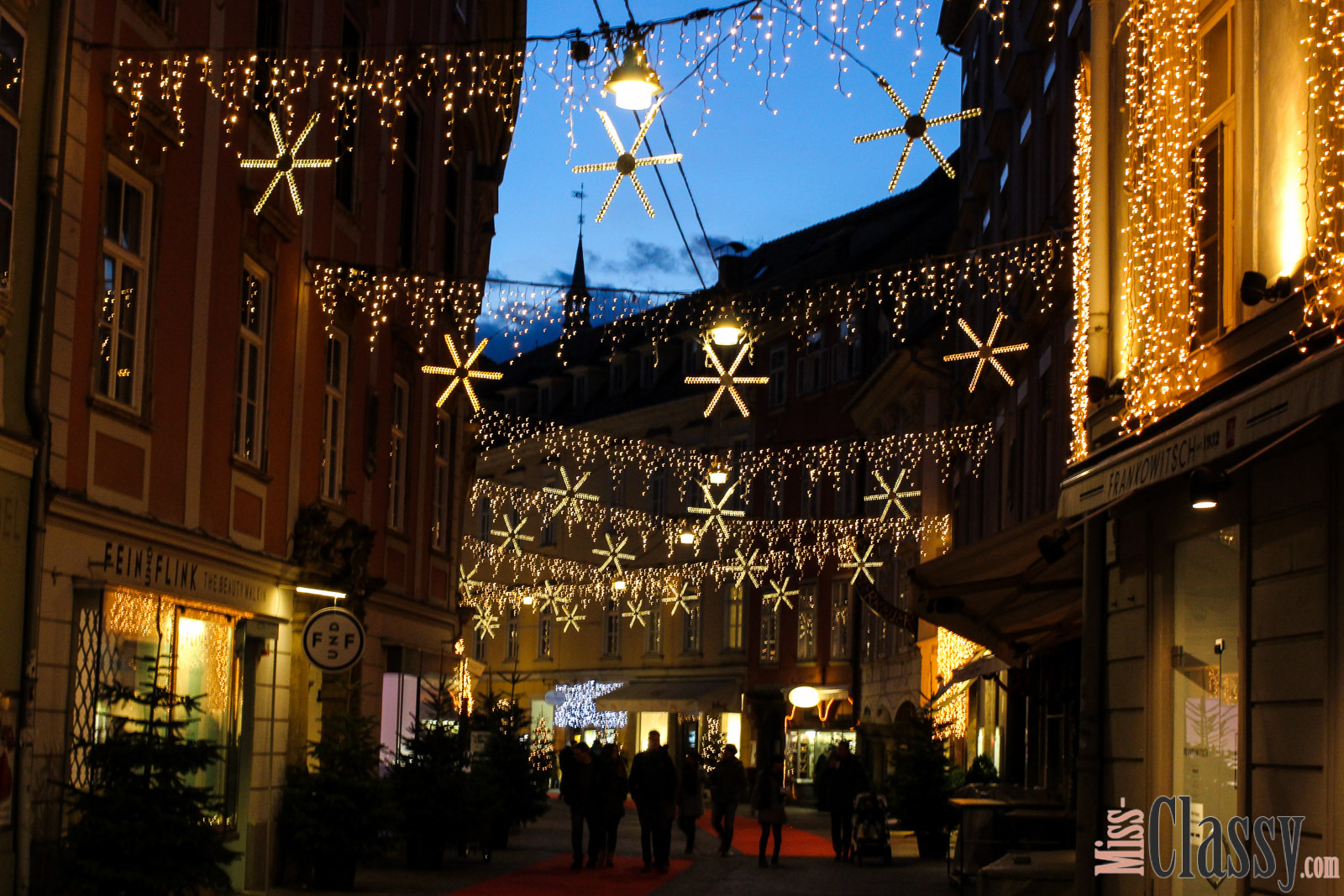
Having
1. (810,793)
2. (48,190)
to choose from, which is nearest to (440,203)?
(48,190)

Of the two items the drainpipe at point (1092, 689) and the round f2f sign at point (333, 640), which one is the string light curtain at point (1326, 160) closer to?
the drainpipe at point (1092, 689)

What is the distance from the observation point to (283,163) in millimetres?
15891

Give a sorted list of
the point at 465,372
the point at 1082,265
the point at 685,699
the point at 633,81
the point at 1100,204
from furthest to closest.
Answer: the point at 685,699
the point at 465,372
the point at 1082,265
the point at 1100,204
the point at 633,81

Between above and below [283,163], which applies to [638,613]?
below

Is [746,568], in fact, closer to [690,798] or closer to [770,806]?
[690,798]

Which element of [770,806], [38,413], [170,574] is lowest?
[770,806]

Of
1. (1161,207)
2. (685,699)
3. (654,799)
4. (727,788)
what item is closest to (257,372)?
(654,799)

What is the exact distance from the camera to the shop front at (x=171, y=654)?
11953 millimetres

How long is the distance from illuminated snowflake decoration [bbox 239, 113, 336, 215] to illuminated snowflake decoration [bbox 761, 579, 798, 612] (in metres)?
34.4

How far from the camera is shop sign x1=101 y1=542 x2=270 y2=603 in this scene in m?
12.8

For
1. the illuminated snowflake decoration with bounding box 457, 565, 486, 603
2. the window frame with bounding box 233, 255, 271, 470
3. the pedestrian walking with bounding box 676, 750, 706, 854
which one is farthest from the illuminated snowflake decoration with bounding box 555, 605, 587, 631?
the window frame with bounding box 233, 255, 271, 470

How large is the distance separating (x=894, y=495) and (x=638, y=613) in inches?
687

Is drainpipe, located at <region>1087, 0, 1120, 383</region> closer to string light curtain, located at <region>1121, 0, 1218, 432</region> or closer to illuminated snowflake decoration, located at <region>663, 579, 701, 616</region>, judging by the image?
string light curtain, located at <region>1121, 0, 1218, 432</region>

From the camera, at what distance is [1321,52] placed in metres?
9.06
